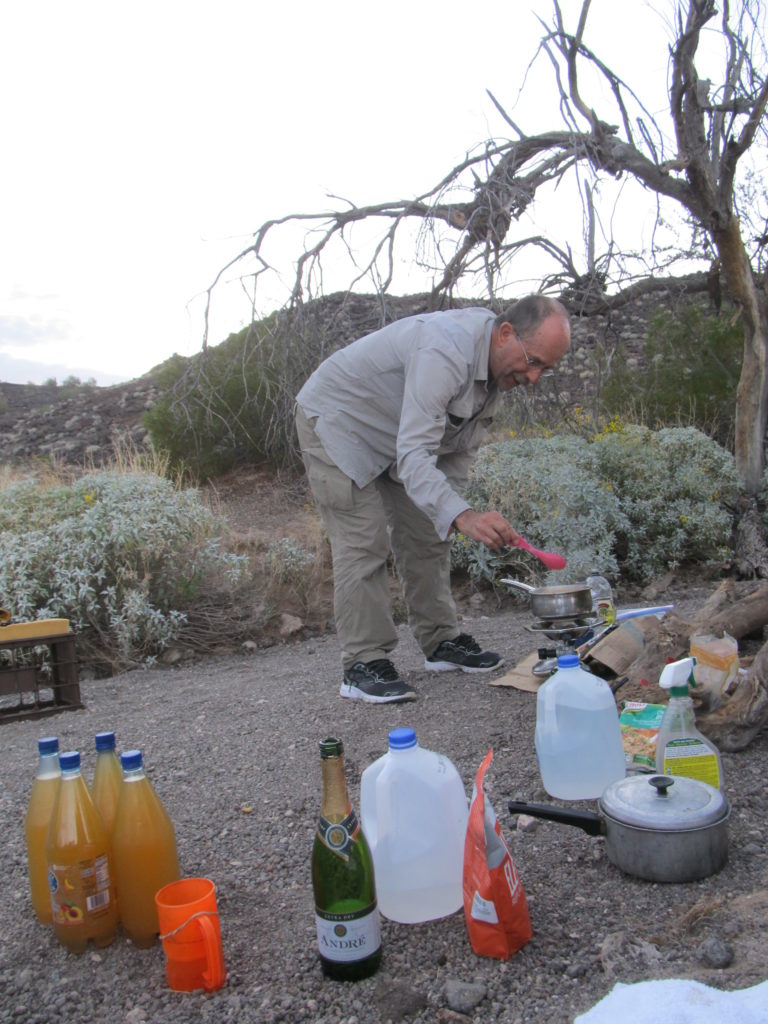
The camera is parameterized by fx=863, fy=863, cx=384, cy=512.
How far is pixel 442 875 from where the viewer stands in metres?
2.05

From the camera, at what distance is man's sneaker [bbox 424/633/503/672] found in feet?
13.8

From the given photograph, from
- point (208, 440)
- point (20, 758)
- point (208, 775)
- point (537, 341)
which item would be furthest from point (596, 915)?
point (208, 440)

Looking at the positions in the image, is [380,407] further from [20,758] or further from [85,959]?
[85,959]

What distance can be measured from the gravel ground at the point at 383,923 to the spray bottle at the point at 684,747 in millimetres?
148

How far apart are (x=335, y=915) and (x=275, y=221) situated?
5.96 metres

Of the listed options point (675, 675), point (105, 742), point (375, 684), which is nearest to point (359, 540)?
point (375, 684)

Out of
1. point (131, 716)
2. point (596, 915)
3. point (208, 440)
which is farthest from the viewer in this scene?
point (208, 440)

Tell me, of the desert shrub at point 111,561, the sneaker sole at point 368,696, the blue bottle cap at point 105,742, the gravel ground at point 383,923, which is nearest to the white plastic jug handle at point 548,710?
the gravel ground at point 383,923

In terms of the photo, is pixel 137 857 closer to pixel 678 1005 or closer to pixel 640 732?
pixel 678 1005

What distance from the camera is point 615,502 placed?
680cm

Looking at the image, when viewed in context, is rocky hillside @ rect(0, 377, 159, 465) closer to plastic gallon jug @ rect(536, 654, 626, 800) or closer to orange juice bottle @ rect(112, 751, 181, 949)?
plastic gallon jug @ rect(536, 654, 626, 800)

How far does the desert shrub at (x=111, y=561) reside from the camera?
18.4 feet

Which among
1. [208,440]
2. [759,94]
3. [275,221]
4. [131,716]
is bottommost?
[131,716]

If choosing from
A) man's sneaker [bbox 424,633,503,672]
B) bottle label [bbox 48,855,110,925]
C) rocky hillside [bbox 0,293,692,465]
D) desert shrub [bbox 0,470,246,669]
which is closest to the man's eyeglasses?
man's sneaker [bbox 424,633,503,672]
